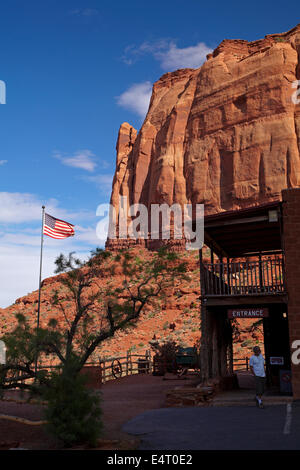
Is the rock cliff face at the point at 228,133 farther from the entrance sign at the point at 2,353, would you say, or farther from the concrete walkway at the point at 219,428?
the concrete walkway at the point at 219,428

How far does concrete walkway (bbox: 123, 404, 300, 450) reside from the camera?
770cm

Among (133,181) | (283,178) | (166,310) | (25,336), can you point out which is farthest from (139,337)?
(133,181)

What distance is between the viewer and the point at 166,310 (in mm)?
47938

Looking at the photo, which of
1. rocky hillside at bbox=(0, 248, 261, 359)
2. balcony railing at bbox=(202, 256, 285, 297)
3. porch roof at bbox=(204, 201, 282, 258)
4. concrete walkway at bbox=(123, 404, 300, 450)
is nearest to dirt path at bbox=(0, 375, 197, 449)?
concrete walkway at bbox=(123, 404, 300, 450)

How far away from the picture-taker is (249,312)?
1426 centimetres

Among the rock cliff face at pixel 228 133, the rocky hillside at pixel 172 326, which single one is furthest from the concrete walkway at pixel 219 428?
the rock cliff face at pixel 228 133

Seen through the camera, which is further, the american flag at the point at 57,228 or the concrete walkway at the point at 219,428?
A: the american flag at the point at 57,228

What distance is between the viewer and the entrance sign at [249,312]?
14031 mm

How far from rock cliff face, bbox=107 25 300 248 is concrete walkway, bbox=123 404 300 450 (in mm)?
45521

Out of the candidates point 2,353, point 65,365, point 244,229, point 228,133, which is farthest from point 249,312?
point 228,133

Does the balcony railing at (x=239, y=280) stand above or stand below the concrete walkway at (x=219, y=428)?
above

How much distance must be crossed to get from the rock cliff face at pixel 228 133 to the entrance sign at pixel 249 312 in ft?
138

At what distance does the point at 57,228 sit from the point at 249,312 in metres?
11.6
